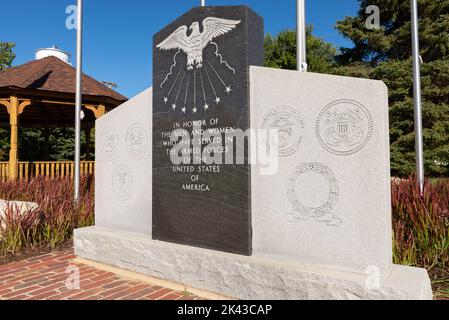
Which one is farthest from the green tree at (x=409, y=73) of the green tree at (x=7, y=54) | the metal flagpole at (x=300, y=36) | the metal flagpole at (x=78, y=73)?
the green tree at (x=7, y=54)

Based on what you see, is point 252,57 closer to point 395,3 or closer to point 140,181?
point 140,181

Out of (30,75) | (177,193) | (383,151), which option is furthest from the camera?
(30,75)

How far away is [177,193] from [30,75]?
432 inches

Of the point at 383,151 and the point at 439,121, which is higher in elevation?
the point at 439,121

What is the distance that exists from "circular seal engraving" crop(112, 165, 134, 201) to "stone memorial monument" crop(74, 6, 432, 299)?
3 cm

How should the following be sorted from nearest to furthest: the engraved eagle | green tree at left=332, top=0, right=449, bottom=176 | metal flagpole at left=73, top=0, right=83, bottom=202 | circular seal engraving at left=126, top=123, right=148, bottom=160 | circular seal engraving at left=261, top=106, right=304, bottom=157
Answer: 1. circular seal engraving at left=261, top=106, right=304, bottom=157
2. the engraved eagle
3. circular seal engraving at left=126, top=123, right=148, bottom=160
4. metal flagpole at left=73, top=0, right=83, bottom=202
5. green tree at left=332, top=0, right=449, bottom=176

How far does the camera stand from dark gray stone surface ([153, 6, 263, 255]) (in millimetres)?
3773

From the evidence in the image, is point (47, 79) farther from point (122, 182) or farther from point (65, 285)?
point (65, 285)

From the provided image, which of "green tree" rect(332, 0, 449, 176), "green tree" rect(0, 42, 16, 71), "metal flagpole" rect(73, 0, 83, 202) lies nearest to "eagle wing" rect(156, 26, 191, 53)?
"metal flagpole" rect(73, 0, 83, 202)

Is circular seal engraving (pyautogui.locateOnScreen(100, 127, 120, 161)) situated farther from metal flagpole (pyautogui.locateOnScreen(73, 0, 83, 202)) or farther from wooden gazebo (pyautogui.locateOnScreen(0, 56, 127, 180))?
wooden gazebo (pyautogui.locateOnScreen(0, 56, 127, 180))

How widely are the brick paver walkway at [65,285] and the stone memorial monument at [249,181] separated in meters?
0.26

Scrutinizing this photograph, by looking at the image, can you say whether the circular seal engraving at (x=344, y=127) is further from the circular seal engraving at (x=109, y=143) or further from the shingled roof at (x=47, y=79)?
the shingled roof at (x=47, y=79)

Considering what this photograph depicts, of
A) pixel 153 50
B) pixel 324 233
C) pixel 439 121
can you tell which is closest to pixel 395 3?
pixel 439 121

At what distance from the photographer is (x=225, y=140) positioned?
12.8ft
